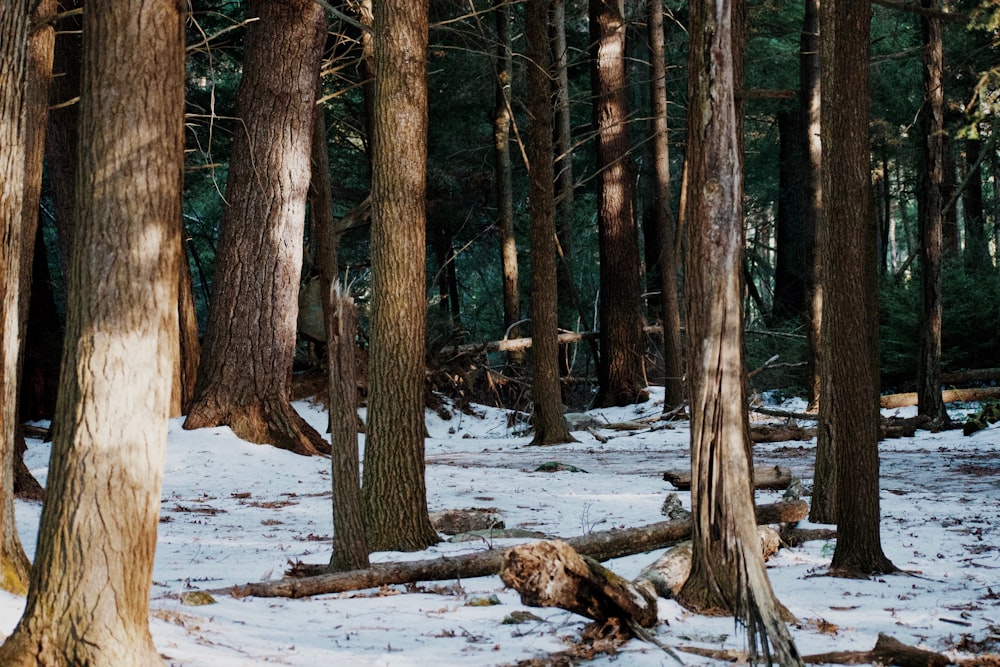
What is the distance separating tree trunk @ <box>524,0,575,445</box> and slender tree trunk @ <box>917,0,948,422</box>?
5784 mm

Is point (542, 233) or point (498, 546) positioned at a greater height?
point (542, 233)

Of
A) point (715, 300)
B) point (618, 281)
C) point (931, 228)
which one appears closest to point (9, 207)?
point (715, 300)

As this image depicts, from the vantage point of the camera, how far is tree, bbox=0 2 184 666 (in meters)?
4.08

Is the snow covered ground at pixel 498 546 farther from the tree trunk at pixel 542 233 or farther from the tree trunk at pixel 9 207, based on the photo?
the tree trunk at pixel 542 233

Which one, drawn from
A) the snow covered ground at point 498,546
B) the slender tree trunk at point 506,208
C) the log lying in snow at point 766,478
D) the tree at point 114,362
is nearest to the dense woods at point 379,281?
the tree at point 114,362

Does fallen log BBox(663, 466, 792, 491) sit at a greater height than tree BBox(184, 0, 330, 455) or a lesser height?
lesser

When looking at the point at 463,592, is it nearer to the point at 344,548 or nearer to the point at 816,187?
the point at 344,548

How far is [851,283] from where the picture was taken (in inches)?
296

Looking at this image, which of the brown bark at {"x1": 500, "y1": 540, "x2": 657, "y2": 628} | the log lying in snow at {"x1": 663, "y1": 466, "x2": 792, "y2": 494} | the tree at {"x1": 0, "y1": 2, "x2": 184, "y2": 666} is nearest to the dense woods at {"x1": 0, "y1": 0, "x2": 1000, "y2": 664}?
the tree at {"x1": 0, "y1": 2, "x2": 184, "y2": 666}

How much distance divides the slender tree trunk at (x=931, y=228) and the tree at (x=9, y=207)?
43.8 ft

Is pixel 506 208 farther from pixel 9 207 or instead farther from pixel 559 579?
pixel 559 579

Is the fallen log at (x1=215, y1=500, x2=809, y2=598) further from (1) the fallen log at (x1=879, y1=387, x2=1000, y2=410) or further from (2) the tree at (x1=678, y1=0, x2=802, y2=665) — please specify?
(1) the fallen log at (x1=879, y1=387, x2=1000, y2=410)

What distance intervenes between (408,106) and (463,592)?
12.5ft

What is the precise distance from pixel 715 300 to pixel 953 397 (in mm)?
14886
